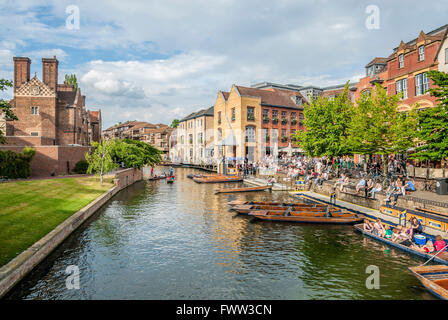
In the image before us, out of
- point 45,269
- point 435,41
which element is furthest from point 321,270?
point 435,41

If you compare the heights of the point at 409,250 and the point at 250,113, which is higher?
the point at 250,113

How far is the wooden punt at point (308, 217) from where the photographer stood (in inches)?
781

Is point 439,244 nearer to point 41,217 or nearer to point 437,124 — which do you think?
point 437,124

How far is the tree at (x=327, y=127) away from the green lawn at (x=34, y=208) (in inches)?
879

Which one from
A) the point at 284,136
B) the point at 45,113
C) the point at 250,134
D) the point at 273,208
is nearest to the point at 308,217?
the point at 273,208

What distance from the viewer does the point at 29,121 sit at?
48469 mm

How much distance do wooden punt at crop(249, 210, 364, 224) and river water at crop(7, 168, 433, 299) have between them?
48 centimetres

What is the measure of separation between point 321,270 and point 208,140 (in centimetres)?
5864

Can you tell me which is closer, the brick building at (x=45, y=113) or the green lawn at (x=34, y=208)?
the green lawn at (x=34, y=208)

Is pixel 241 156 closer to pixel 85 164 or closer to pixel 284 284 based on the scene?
pixel 85 164

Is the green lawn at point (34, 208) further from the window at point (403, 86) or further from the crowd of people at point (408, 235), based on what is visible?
the window at point (403, 86)

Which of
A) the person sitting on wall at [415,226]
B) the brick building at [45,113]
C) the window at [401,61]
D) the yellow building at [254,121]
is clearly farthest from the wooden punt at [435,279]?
the yellow building at [254,121]

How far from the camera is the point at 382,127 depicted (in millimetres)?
23562

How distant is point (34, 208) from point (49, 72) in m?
43.1
